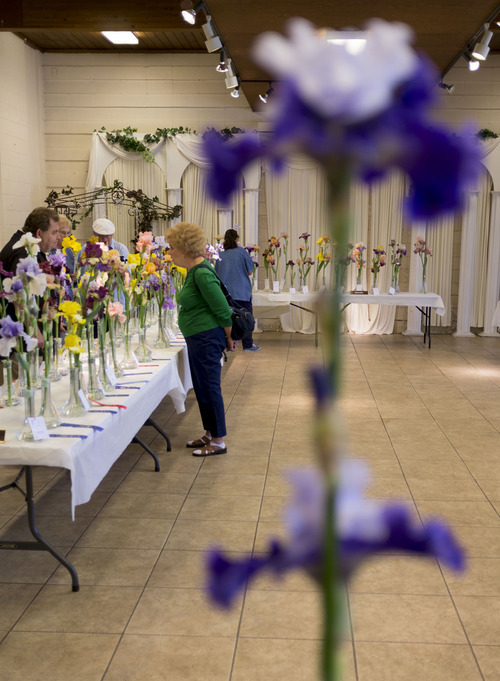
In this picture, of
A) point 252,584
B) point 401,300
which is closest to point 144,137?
point 401,300

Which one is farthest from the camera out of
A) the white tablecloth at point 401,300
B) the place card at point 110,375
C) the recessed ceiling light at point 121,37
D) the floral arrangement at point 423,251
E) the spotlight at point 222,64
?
the floral arrangement at point 423,251

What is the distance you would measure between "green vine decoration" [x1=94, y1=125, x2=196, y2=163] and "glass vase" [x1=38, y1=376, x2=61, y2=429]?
819 cm

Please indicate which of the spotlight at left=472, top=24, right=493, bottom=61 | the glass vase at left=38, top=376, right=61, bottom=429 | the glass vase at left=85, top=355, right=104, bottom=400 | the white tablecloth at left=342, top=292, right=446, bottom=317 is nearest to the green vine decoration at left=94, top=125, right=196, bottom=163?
the white tablecloth at left=342, top=292, right=446, bottom=317

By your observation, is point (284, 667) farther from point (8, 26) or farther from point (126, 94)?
point (126, 94)

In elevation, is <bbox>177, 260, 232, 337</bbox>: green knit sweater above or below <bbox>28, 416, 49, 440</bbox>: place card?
above

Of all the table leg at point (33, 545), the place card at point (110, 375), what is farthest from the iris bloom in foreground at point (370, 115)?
the place card at point (110, 375)

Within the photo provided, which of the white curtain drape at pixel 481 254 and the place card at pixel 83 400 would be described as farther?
the white curtain drape at pixel 481 254

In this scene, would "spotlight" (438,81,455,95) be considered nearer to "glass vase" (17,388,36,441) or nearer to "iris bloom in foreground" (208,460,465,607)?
"glass vase" (17,388,36,441)

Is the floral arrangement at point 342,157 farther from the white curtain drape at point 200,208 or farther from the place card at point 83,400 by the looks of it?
the white curtain drape at point 200,208

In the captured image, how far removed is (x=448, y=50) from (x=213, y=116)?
4.23 metres

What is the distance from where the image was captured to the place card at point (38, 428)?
3.01m

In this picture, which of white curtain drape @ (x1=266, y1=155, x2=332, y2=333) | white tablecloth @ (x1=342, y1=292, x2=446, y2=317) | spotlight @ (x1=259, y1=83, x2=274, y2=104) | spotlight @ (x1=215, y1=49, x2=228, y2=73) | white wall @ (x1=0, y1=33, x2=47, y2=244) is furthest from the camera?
white curtain drape @ (x1=266, y1=155, x2=332, y2=333)

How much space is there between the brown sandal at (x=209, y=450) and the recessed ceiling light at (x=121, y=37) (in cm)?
701

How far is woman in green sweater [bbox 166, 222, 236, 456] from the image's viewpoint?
4555 mm
